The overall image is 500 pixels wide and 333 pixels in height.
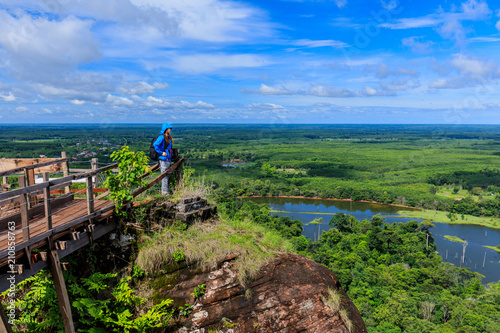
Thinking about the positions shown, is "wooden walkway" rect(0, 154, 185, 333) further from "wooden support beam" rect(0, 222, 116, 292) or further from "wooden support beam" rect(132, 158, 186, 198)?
"wooden support beam" rect(132, 158, 186, 198)

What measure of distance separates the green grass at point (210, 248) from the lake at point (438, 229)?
47.4m

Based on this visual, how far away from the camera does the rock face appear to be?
5676 millimetres

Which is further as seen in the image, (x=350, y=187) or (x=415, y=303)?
(x=350, y=187)

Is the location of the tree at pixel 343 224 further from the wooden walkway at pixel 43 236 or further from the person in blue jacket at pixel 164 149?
the wooden walkway at pixel 43 236

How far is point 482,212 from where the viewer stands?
7256cm

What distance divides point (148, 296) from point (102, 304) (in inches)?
30.2

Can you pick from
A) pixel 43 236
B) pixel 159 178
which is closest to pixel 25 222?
pixel 43 236

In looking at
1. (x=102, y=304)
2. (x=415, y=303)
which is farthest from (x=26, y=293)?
(x=415, y=303)

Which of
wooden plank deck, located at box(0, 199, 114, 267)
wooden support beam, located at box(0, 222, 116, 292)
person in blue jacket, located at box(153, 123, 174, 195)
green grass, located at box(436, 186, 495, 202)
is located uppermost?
person in blue jacket, located at box(153, 123, 174, 195)

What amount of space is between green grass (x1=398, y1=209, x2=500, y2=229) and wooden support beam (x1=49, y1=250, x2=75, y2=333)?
235ft

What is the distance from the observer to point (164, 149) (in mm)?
8234

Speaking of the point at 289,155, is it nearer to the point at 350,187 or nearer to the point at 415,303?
the point at 350,187

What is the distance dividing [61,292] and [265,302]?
3.33 meters

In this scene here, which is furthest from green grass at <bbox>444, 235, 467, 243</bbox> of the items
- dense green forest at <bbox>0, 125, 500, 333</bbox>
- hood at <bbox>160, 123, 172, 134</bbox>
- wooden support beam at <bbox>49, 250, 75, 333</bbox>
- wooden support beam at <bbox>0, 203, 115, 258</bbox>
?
wooden support beam at <bbox>49, 250, 75, 333</bbox>
